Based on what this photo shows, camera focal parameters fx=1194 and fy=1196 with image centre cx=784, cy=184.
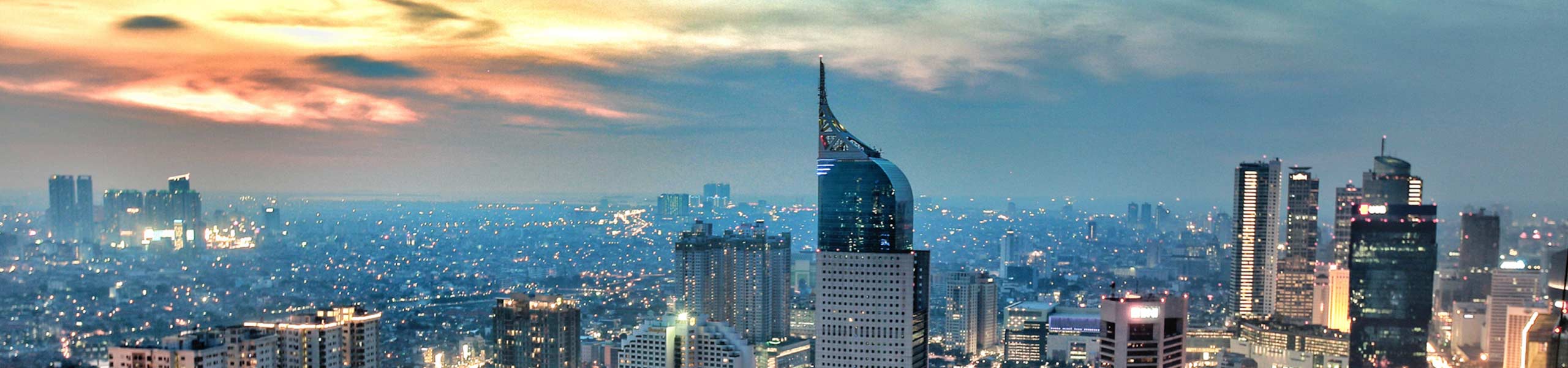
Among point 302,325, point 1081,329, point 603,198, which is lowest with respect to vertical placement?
point 1081,329

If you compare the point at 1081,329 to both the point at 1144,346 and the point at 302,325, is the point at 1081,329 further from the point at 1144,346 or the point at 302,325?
the point at 302,325

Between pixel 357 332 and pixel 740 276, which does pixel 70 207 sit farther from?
pixel 740 276

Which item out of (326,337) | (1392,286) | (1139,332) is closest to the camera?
(1139,332)

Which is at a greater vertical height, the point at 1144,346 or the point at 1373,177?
the point at 1373,177

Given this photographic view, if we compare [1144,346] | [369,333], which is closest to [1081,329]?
[1144,346]

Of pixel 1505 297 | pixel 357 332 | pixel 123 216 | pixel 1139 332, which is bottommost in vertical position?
pixel 357 332

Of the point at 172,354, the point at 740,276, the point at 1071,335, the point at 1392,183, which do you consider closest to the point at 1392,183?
the point at 1392,183

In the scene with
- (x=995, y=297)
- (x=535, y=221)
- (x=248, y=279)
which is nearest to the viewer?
(x=248, y=279)

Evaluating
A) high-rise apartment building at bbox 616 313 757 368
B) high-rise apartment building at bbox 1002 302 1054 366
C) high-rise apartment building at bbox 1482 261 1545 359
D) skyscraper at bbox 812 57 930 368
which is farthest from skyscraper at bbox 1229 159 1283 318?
high-rise apartment building at bbox 616 313 757 368
